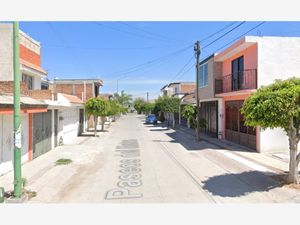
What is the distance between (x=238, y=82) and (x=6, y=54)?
1325 centimetres

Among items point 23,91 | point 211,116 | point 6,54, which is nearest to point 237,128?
point 211,116

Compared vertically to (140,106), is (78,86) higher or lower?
higher

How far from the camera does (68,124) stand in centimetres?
2248

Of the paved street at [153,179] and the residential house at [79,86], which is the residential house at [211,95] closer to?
the paved street at [153,179]

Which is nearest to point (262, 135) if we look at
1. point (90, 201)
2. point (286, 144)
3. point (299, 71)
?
point (286, 144)

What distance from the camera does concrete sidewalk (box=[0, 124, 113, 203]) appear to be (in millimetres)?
8757

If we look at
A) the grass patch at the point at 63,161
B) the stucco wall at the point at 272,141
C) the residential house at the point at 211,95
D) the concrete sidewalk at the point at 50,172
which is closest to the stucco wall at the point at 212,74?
the residential house at the point at 211,95

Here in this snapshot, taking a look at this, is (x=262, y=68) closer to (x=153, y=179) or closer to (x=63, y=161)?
(x=153, y=179)

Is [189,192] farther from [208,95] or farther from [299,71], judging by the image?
[208,95]

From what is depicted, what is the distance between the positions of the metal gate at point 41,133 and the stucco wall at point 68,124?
102 inches

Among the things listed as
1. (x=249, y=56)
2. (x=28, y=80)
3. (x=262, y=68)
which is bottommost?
(x=28, y=80)

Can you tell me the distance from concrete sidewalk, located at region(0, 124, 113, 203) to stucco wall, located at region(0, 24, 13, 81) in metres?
4.22

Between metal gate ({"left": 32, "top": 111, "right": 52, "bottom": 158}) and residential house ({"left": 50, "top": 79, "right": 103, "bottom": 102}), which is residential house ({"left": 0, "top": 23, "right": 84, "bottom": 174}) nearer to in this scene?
metal gate ({"left": 32, "top": 111, "right": 52, "bottom": 158})

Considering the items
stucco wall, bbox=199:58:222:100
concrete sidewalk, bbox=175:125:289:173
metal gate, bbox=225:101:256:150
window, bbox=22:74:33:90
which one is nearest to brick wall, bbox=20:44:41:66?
window, bbox=22:74:33:90
